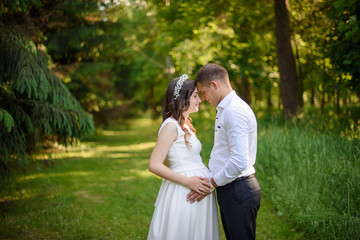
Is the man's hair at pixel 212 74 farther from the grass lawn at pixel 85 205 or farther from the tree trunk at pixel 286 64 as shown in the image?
the tree trunk at pixel 286 64

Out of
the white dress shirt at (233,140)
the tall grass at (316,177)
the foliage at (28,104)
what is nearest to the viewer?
the white dress shirt at (233,140)

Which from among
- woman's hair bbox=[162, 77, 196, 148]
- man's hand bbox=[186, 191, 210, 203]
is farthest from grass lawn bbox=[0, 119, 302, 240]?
woman's hair bbox=[162, 77, 196, 148]

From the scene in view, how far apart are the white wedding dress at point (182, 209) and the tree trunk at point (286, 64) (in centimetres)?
626

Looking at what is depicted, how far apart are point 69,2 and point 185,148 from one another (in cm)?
674

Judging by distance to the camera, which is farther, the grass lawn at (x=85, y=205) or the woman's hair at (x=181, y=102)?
the grass lawn at (x=85, y=205)

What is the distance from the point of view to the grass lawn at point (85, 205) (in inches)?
197

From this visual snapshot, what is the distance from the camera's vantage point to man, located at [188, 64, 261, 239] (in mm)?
2500

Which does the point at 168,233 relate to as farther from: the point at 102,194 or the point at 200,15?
the point at 200,15

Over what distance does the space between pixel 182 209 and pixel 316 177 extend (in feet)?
9.96

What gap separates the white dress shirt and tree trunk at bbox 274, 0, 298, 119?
6.33m

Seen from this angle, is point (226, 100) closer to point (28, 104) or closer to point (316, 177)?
point (316, 177)

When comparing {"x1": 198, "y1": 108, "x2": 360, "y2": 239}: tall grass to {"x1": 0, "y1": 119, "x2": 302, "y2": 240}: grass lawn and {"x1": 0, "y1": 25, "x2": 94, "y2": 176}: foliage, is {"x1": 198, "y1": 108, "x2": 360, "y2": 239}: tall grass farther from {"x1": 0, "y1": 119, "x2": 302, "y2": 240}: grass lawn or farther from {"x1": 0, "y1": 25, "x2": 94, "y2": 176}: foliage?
{"x1": 0, "y1": 25, "x2": 94, "y2": 176}: foliage

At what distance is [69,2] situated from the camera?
7.93 metres

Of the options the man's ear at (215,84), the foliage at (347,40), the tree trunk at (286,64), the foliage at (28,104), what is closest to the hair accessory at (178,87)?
the man's ear at (215,84)
